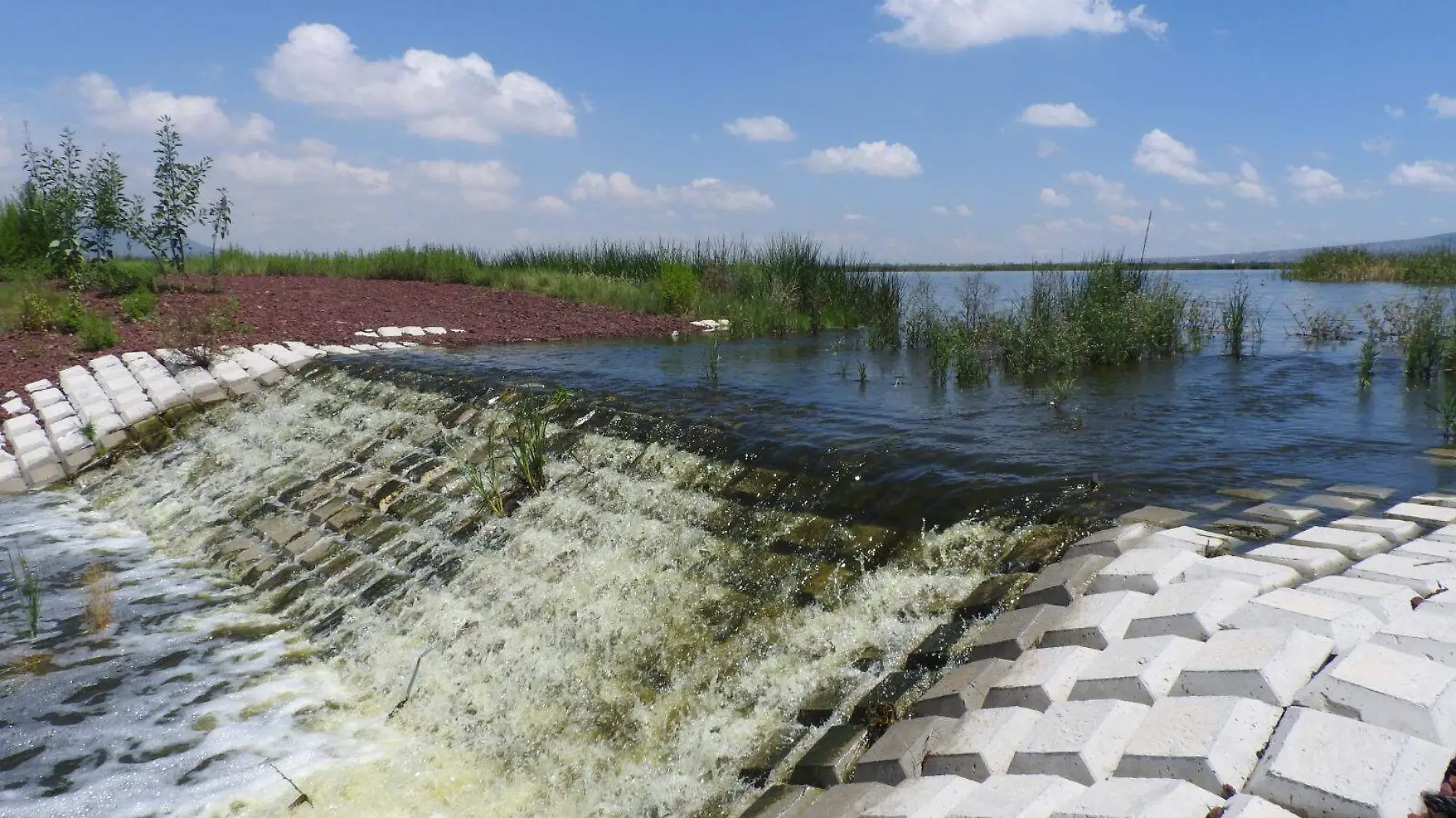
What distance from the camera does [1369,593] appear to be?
2.69m

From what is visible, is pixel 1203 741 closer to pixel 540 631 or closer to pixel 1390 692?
pixel 1390 692

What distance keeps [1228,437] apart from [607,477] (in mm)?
4135

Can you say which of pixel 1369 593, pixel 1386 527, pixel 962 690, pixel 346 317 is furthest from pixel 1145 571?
pixel 346 317

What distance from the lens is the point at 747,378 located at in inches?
359

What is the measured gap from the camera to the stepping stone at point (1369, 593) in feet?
8.50

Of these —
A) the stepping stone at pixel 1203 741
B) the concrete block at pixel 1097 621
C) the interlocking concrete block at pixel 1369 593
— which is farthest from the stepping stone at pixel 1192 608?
the stepping stone at pixel 1203 741

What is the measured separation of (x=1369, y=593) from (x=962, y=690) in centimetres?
129

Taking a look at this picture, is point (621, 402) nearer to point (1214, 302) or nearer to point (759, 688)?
point (759, 688)

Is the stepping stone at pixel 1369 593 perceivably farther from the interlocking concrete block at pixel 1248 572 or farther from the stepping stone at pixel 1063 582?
the stepping stone at pixel 1063 582

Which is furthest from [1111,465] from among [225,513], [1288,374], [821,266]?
[821,266]

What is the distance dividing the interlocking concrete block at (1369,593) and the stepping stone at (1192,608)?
204mm

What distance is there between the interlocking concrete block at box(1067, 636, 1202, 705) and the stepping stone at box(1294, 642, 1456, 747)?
12.3 inches

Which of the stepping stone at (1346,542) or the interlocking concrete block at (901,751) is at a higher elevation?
the stepping stone at (1346,542)

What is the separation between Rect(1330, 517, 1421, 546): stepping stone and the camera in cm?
346
